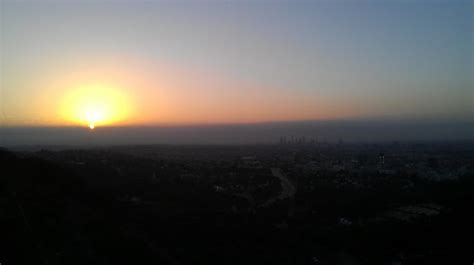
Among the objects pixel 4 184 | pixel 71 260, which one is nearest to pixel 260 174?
pixel 4 184

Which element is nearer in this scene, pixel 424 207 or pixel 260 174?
pixel 424 207

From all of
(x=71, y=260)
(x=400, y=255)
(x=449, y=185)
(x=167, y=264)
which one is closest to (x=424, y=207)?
(x=449, y=185)

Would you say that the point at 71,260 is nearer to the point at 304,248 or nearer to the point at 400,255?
the point at 304,248

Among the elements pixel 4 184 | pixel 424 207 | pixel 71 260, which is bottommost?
pixel 424 207

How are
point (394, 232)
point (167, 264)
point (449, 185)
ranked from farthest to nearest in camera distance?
point (449, 185) → point (394, 232) → point (167, 264)

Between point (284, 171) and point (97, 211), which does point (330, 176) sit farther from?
point (97, 211)

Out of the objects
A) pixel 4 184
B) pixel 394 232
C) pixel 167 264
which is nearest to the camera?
pixel 167 264

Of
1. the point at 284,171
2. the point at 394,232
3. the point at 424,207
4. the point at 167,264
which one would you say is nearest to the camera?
the point at 167,264

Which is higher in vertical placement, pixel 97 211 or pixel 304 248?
pixel 97 211

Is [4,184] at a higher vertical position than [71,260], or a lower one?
higher
